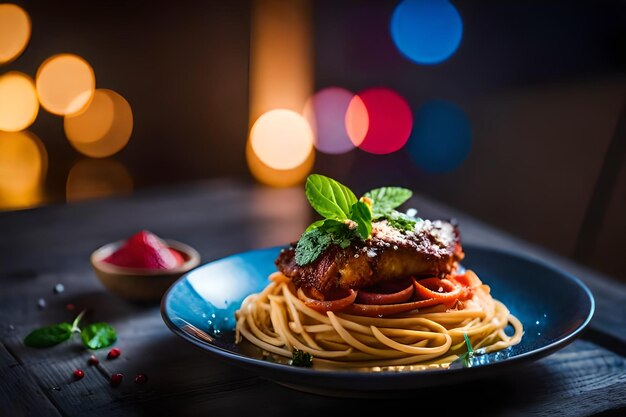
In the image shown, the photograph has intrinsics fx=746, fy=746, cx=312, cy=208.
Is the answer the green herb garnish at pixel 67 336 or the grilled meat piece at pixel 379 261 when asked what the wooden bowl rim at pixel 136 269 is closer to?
the green herb garnish at pixel 67 336

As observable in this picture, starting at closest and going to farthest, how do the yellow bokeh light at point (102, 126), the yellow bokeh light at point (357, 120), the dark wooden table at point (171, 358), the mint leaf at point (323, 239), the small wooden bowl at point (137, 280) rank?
the dark wooden table at point (171, 358), the mint leaf at point (323, 239), the small wooden bowl at point (137, 280), the yellow bokeh light at point (357, 120), the yellow bokeh light at point (102, 126)

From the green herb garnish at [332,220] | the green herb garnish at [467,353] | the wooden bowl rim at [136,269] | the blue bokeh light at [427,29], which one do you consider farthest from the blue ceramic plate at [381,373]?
the blue bokeh light at [427,29]

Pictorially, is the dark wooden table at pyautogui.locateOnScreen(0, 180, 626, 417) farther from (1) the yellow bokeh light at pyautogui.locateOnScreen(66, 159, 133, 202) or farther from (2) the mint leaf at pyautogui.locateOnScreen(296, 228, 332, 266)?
(1) the yellow bokeh light at pyautogui.locateOnScreen(66, 159, 133, 202)

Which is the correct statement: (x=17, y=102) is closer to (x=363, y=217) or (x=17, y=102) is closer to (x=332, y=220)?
(x=332, y=220)

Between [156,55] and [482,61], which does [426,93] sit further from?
[156,55]

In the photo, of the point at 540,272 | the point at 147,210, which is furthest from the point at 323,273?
the point at 147,210

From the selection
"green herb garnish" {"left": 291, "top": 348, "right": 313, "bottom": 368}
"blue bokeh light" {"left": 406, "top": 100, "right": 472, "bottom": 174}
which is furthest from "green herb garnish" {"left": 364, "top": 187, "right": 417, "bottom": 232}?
"blue bokeh light" {"left": 406, "top": 100, "right": 472, "bottom": 174}
